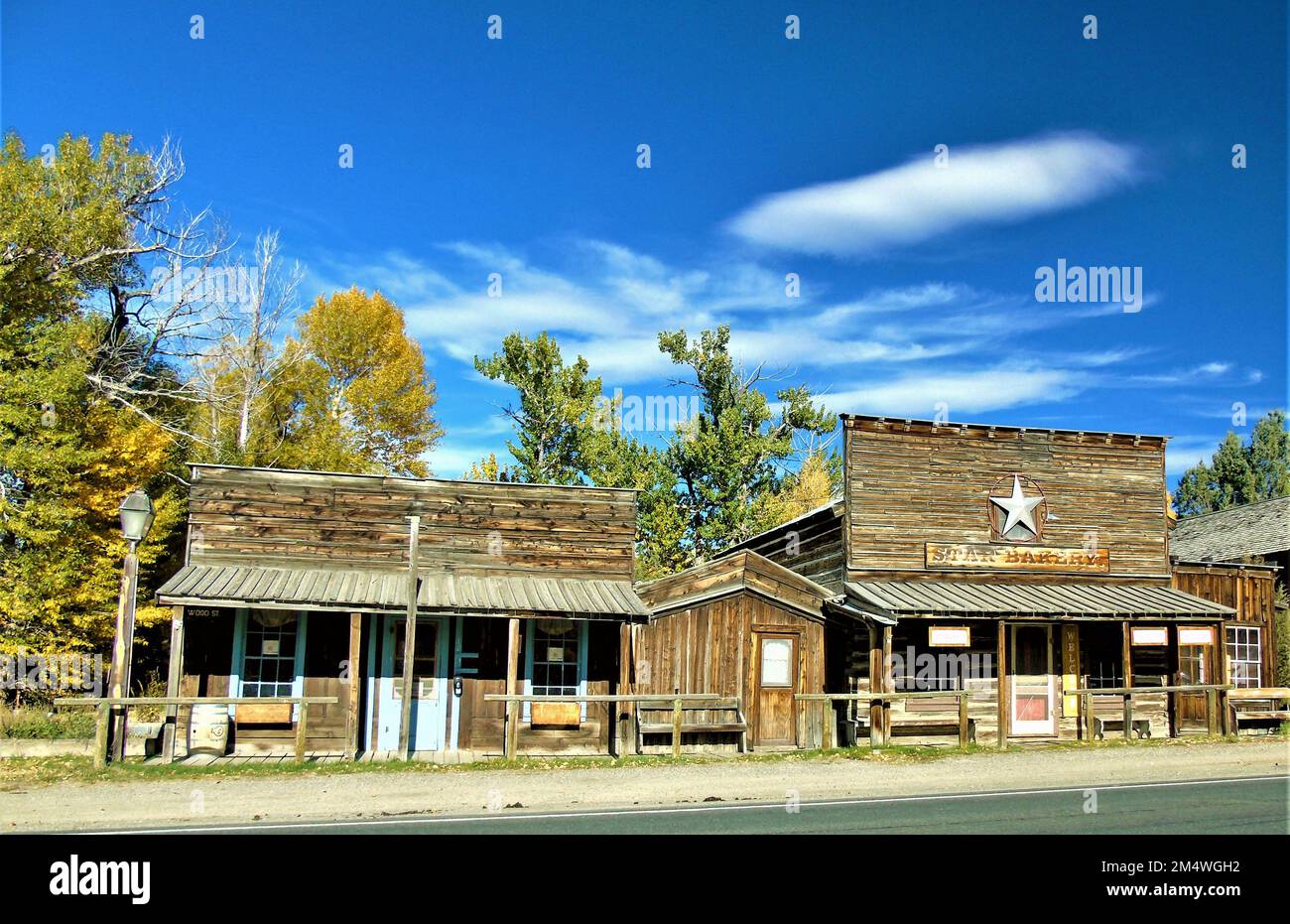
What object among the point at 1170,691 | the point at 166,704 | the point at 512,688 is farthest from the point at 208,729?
the point at 1170,691

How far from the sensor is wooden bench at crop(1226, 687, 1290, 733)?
20000 mm

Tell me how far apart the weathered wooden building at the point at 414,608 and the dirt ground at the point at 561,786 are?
283 cm

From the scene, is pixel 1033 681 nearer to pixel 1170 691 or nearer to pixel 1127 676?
pixel 1127 676

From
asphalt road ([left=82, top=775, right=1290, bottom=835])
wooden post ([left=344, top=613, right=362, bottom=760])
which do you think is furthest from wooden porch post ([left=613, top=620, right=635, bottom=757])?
asphalt road ([left=82, top=775, right=1290, bottom=835])

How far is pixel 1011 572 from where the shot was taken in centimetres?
2103

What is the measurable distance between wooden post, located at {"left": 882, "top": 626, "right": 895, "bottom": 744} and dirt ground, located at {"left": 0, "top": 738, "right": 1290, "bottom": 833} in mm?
1996

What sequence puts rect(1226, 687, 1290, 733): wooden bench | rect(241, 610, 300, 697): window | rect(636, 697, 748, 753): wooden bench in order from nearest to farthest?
rect(241, 610, 300, 697): window
rect(636, 697, 748, 753): wooden bench
rect(1226, 687, 1290, 733): wooden bench

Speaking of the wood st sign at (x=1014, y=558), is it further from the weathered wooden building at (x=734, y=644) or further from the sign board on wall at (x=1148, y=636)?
the weathered wooden building at (x=734, y=644)

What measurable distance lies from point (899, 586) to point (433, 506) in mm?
9428

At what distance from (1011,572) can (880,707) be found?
4.61m

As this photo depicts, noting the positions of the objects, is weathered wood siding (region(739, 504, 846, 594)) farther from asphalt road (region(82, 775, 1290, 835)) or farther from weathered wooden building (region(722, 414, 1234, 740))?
asphalt road (region(82, 775, 1290, 835))

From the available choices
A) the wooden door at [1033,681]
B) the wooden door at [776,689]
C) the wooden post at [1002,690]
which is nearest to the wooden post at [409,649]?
the wooden door at [776,689]

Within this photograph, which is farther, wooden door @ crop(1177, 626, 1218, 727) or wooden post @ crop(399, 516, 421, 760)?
wooden door @ crop(1177, 626, 1218, 727)

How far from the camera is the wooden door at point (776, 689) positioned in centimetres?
1872
